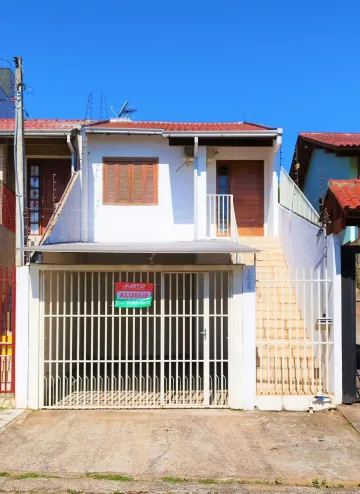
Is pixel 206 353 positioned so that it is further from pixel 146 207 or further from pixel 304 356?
pixel 146 207

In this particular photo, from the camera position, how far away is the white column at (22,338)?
6934 millimetres

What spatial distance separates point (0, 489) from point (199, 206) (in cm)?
842

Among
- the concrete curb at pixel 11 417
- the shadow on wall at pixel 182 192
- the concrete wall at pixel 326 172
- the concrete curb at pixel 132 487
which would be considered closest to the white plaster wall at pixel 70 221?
Result: the shadow on wall at pixel 182 192

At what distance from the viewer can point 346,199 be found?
21.9 feet

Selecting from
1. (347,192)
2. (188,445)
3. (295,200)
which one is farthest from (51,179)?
(188,445)

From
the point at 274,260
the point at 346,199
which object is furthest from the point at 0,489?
the point at 274,260

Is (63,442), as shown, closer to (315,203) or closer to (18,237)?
(18,237)

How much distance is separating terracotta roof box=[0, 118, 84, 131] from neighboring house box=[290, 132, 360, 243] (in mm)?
7152

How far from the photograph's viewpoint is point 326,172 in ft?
48.5

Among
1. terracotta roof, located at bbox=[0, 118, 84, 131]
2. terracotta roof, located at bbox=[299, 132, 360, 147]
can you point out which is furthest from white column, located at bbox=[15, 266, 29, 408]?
terracotta roof, located at bbox=[299, 132, 360, 147]

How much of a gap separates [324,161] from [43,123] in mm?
8917

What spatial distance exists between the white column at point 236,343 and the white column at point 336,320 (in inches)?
54.6

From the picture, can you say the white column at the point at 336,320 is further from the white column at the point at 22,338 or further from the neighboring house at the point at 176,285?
the white column at the point at 22,338

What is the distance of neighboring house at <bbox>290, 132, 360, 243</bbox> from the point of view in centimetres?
1275
